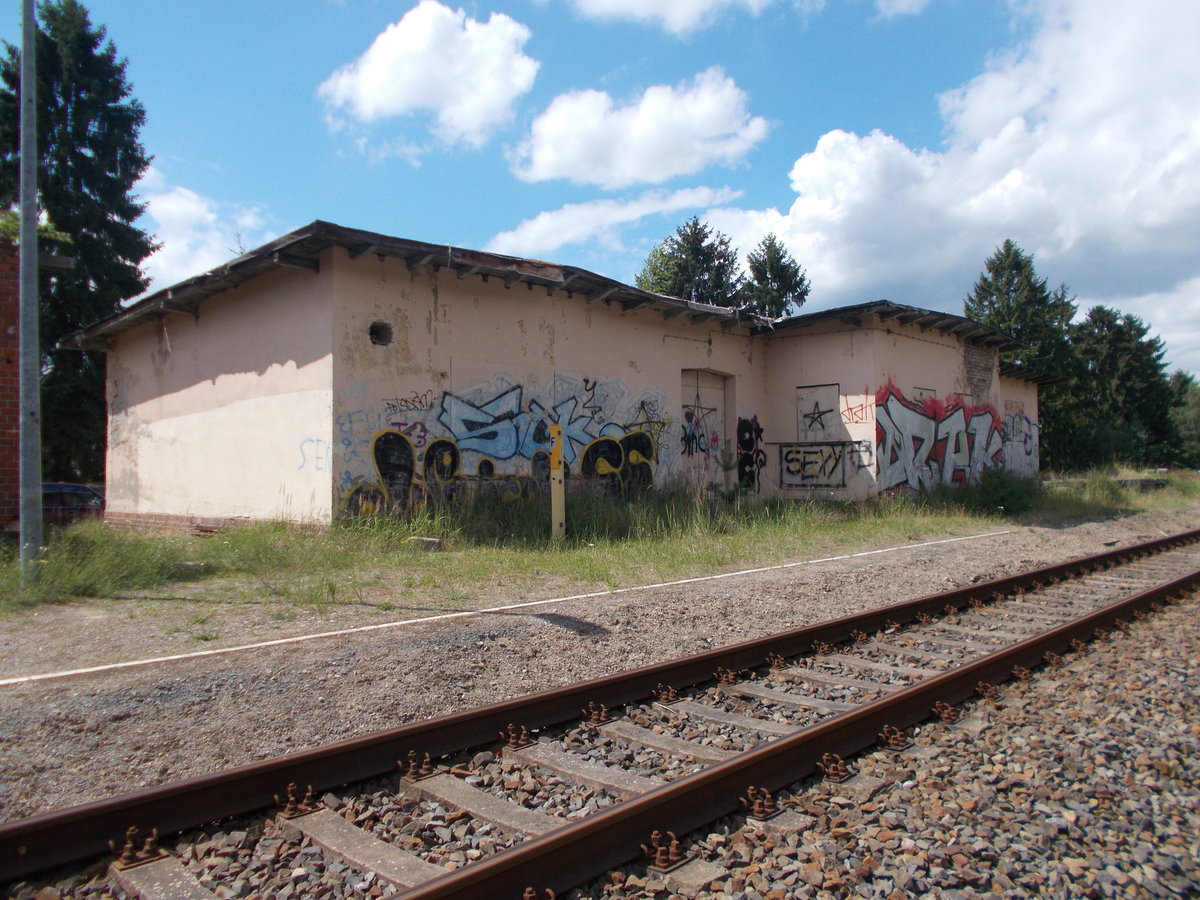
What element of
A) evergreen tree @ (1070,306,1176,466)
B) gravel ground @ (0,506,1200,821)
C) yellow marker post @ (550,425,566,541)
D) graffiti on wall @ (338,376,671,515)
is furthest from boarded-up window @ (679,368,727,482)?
evergreen tree @ (1070,306,1176,466)

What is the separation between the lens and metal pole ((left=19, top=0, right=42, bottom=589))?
7.66m

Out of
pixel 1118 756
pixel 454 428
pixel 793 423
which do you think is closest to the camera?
pixel 1118 756

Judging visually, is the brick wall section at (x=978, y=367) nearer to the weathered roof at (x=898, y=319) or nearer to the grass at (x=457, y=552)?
the weathered roof at (x=898, y=319)

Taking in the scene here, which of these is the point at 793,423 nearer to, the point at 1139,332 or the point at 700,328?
the point at 700,328

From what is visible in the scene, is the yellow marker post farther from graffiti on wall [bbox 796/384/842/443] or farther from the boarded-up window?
graffiti on wall [bbox 796/384/842/443]

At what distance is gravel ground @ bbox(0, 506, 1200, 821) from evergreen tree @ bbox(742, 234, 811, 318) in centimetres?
3297

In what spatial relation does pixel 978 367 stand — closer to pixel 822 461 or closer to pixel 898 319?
pixel 898 319

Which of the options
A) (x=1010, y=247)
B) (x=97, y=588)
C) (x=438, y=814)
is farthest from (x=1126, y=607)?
(x=1010, y=247)

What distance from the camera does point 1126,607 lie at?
293 inches

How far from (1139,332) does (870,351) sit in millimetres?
38817

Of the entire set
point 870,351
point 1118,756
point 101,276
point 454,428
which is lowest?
point 1118,756

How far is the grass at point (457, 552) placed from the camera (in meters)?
8.03

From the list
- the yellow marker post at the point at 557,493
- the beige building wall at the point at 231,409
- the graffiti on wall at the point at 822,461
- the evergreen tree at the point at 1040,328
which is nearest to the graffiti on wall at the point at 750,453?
the graffiti on wall at the point at 822,461

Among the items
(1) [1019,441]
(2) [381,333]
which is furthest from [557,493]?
(1) [1019,441]
